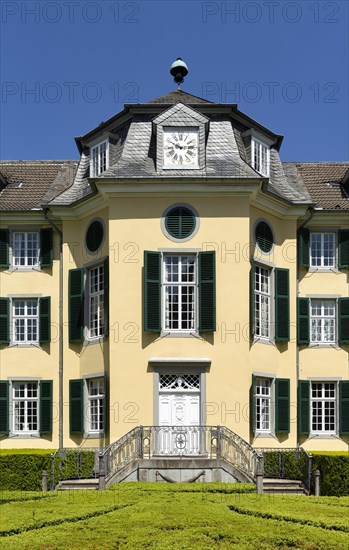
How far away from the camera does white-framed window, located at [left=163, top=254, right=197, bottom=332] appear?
24.5m

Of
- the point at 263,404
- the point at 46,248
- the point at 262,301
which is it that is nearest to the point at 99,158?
the point at 46,248

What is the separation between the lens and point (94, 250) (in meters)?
26.2

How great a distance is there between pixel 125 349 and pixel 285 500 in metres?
7.37

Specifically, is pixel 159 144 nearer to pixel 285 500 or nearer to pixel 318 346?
pixel 318 346

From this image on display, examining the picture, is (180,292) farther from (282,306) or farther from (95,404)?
(95,404)

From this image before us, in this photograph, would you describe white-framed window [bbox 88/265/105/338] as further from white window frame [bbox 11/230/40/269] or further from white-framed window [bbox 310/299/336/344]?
white-framed window [bbox 310/299/336/344]

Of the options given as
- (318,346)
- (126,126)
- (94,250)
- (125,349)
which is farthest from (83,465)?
(126,126)

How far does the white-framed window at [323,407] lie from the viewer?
88.6 ft

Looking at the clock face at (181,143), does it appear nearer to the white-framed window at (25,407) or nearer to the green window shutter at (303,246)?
the green window shutter at (303,246)

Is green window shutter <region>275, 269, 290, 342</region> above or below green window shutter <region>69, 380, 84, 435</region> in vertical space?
above

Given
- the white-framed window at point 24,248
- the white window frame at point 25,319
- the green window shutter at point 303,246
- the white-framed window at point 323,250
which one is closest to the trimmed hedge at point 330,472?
the green window shutter at point 303,246

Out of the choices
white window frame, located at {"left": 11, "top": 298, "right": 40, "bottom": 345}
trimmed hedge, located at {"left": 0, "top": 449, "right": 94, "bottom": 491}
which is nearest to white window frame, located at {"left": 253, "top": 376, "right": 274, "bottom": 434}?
trimmed hedge, located at {"left": 0, "top": 449, "right": 94, "bottom": 491}

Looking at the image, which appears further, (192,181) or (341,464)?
(192,181)

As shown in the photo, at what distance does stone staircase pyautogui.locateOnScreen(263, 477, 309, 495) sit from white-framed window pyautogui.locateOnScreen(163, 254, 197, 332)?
4.91 metres
